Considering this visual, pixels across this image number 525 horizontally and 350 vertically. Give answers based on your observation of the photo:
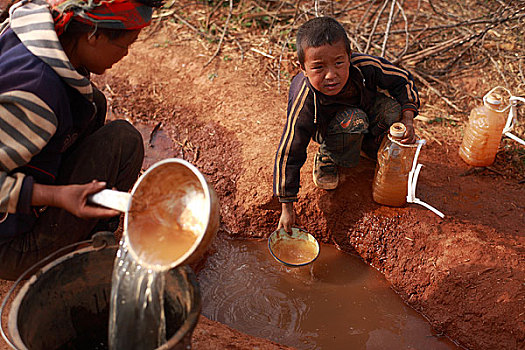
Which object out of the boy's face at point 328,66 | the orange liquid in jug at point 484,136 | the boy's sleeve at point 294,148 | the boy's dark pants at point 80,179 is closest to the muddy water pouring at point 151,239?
the boy's dark pants at point 80,179

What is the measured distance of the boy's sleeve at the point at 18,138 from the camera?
1.70 m

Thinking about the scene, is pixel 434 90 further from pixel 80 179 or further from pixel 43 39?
pixel 43 39

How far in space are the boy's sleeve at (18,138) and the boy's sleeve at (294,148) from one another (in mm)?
1255

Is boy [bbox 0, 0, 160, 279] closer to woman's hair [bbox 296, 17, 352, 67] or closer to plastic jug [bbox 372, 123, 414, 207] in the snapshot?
woman's hair [bbox 296, 17, 352, 67]

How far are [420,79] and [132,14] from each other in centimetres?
274

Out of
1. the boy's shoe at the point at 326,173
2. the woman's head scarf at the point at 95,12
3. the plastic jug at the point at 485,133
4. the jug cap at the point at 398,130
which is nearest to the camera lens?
the woman's head scarf at the point at 95,12

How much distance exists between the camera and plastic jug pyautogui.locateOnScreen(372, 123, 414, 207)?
2762mm

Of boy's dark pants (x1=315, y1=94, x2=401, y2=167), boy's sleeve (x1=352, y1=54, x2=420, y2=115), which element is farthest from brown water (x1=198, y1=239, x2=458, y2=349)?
boy's sleeve (x1=352, y1=54, x2=420, y2=115)

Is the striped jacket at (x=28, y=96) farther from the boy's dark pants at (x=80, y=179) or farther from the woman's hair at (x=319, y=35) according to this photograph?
the woman's hair at (x=319, y=35)

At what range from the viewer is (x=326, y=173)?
290 centimetres

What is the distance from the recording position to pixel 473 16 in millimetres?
4637

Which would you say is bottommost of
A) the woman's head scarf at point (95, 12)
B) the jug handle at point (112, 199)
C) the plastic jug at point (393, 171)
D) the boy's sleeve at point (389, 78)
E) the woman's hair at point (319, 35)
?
the plastic jug at point (393, 171)

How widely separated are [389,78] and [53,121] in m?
1.81

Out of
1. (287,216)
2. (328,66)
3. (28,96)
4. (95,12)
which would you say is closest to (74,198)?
(28,96)
